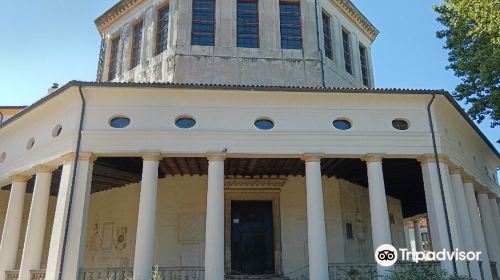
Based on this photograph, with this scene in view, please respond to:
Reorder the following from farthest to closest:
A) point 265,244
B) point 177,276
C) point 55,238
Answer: point 265,244 < point 177,276 < point 55,238

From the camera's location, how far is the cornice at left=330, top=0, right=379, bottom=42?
63.2ft

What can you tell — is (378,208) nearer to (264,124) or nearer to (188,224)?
(264,124)

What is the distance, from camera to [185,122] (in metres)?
12.2

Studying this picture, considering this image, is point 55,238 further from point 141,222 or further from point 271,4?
point 271,4

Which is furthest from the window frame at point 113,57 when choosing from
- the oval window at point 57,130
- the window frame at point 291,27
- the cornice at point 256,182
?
the cornice at point 256,182

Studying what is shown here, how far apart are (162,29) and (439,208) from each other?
39.3 feet

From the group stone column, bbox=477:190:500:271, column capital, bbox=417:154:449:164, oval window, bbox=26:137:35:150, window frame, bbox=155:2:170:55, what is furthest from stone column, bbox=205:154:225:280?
stone column, bbox=477:190:500:271

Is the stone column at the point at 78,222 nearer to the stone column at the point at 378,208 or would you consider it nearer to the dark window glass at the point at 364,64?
the stone column at the point at 378,208

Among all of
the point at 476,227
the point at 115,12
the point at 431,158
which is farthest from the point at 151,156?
the point at 476,227

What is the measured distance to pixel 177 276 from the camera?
11.7m

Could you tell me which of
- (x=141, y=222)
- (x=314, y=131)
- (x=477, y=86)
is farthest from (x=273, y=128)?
(x=477, y=86)

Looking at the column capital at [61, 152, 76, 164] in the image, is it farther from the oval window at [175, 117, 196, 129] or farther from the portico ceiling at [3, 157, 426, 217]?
the oval window at [175, 117, 196, 129]

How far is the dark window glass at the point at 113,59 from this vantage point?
18719mm

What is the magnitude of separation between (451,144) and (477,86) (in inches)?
80.0
